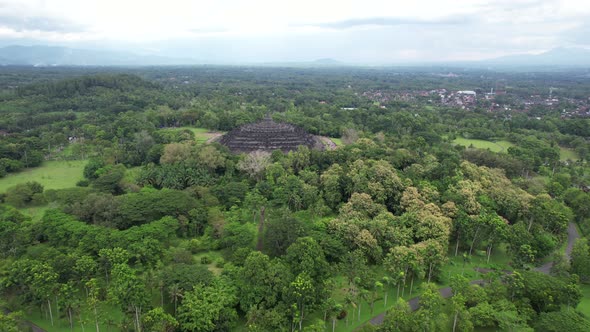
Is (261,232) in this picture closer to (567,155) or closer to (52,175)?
(52,175)

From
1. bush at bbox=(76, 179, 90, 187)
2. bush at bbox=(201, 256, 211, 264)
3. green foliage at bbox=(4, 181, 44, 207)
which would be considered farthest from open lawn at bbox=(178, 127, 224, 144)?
bush at bbox=(201, 256, 211, 264)

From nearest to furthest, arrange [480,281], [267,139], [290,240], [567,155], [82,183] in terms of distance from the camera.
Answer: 1. [480,281]
2. [290,240]
3. [82,183]
4. [267,139]
5. [567,155]

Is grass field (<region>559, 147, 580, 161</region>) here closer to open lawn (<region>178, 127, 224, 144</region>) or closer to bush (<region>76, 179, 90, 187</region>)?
open lawn (<region>178, 127, 224, 144</region>)

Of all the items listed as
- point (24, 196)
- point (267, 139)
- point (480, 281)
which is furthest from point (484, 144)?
point (24, 196)

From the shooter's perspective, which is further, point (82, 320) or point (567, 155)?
point (567, 155)

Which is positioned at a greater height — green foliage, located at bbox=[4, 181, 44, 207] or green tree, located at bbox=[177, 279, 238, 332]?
green foliage, located at bbox=[4, 181, 44, 207]

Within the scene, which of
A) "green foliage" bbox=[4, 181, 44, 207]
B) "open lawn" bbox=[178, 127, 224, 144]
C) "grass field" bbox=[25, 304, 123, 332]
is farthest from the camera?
"open lawn" bbox=[178, 127, 224, 144]

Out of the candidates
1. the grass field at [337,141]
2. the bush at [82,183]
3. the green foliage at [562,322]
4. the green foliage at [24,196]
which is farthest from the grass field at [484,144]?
the green foliage at [24,196]
